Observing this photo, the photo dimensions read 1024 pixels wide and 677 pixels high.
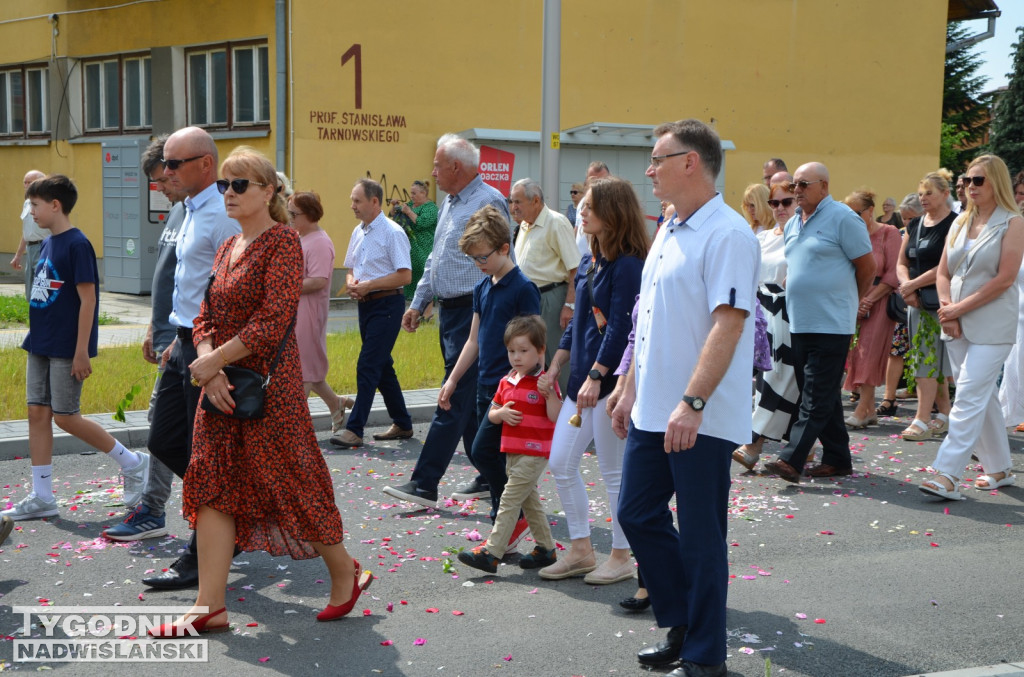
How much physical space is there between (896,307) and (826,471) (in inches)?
119

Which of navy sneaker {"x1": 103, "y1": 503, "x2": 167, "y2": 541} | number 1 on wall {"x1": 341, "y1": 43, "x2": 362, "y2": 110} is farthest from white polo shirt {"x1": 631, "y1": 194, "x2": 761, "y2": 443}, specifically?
number 1 on wall {"x1": 341, "y1": 43, "x2": 362, "y2": 110}

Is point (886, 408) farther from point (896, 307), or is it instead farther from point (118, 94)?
point (118, 94)

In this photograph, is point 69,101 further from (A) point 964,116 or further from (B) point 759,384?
(A) point 964,116

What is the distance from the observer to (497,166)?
66.2ft

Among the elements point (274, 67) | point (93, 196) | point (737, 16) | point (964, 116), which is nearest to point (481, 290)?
point (274, 67)

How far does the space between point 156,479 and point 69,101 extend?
58.7 feet

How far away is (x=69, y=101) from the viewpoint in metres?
22.0

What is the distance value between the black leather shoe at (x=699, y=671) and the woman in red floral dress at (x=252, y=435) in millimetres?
1527

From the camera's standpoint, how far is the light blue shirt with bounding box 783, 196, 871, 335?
25.2ft

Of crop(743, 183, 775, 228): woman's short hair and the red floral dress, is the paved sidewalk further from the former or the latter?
the red floral dress

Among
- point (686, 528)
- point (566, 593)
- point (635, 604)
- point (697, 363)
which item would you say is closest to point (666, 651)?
point (686, 528)

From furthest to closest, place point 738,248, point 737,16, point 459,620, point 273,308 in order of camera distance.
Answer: point 737,16 < point 459,620 < point 273,308 < point 738,248

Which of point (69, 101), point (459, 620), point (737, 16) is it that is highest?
point (737, 16)

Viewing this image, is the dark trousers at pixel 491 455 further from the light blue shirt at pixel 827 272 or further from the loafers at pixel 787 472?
the light blue shirt at pixel 827 272
